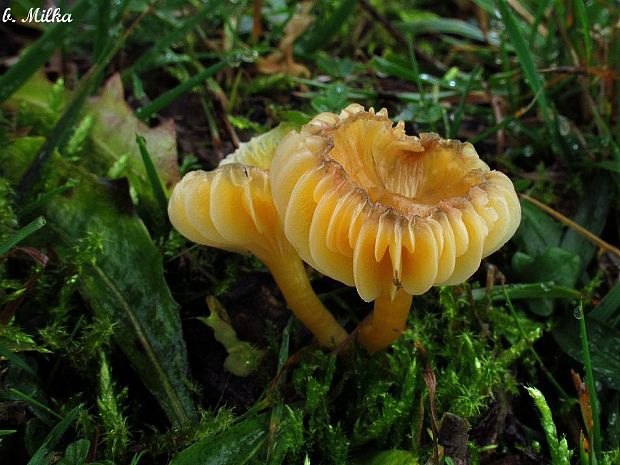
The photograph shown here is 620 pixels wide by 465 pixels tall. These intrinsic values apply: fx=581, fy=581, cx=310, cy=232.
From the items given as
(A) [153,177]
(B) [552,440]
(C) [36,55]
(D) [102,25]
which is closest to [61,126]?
(C) [36,55]

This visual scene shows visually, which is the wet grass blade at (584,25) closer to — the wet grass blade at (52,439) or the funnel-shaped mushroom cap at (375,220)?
the funnel-shaped mushroom cap at (375,220)

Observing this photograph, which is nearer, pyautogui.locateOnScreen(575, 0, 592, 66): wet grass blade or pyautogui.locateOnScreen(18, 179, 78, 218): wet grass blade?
pyautogui.locateOnScreen(18, 179, 78, 218): wet grass blade

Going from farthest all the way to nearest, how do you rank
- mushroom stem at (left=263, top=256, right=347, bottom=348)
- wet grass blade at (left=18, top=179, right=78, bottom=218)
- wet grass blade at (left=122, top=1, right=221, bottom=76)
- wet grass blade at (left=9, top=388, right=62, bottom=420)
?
1. wet grass blade at (left=122, top=1, right=221, bottom=76)
2. wet grass blade at (left=18, top=179, right=78, bottom=218)
3. mushroom stem at (left=263, top=256, right=347, bottom=348)
4. wet grass blade at (left=9, top=388, right=62, bottom=420)

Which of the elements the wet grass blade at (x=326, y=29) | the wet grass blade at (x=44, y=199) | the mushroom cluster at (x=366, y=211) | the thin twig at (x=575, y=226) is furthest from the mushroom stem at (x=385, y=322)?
the wet grass blade at (x=326, y=29)

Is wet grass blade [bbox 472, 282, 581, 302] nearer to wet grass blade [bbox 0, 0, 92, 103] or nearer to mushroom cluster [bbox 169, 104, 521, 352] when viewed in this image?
mushroom cluster [bbox 169, 104, 521, 352]

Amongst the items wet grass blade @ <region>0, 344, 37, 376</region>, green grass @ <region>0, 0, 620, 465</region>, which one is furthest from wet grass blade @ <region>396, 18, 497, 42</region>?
wet grass blade @ <region>0, 344, 37, 376</region>

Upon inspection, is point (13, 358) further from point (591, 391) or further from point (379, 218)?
point (591, 391)

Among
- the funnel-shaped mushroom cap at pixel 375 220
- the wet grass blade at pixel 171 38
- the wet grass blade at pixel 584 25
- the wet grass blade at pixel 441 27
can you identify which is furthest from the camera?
the wet grass blade at pixel 441 27
